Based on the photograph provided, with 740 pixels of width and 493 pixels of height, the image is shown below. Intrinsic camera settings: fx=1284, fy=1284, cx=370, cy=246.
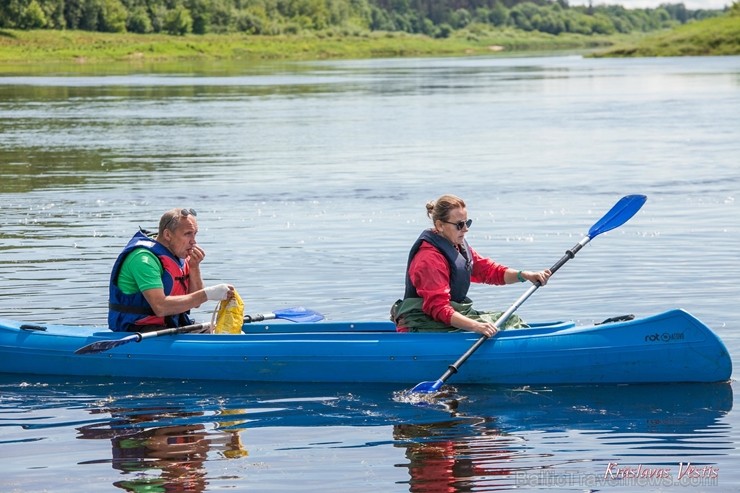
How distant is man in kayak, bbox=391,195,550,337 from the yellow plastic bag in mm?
1102

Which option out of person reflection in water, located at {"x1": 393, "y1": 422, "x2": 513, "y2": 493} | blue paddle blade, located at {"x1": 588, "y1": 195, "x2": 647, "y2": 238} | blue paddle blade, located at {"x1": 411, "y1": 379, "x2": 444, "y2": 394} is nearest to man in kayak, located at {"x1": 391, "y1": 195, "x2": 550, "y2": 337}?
blue paddle blade, located at {"x1": 411, "y1": 379, "x2": 444, "y2": 394}

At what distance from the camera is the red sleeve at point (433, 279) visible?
8117 mm

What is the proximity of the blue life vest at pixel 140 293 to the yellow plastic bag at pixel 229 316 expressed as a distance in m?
0.27

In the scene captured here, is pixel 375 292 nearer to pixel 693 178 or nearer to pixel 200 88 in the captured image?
pixel 693 178

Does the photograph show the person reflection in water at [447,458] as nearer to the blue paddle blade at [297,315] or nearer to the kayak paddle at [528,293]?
the kayak paddle at [528,293]

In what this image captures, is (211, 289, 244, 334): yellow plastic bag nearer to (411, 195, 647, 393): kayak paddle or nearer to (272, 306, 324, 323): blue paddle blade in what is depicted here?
(272, 306, 324, 323): blue paddle blade

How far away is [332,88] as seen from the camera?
45.1 m

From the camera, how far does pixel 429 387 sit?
8047mm

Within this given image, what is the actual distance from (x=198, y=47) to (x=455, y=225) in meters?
80.7

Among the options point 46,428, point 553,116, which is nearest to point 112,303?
point 46,428

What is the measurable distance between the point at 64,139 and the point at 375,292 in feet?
52.2

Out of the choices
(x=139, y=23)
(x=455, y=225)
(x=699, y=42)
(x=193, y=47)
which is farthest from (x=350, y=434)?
(x=139, y=23)

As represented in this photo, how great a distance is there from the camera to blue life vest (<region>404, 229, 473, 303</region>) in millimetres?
8141

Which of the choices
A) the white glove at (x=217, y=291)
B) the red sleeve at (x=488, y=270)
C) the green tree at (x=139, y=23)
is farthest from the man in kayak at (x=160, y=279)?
the green tree at (x=139, y=23)
